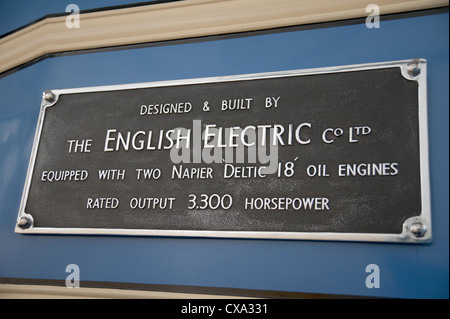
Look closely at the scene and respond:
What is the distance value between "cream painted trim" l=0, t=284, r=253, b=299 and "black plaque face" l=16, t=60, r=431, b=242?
231 mm

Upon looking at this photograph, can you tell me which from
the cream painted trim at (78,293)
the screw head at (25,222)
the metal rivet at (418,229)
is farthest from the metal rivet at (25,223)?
the metal rivet at (418,229)

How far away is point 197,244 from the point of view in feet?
5.32

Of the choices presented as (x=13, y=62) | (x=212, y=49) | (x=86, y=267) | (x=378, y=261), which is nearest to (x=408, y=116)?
(x=378, y=261)

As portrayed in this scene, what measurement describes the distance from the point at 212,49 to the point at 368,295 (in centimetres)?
121

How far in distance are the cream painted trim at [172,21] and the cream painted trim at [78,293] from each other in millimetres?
1149

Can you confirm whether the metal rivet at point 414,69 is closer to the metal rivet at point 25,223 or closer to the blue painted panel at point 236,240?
the blue painted panel at point 236,240

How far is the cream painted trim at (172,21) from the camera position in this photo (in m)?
1.75

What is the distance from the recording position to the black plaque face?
148cm

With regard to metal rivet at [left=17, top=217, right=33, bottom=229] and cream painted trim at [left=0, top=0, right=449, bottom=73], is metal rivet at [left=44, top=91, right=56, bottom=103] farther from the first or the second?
metal rivet at [left=17, top=217, right=33, bottom=229]

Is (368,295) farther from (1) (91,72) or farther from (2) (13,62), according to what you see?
(2) (13,62)

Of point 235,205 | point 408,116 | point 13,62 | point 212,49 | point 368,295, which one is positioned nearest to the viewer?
point 368,295

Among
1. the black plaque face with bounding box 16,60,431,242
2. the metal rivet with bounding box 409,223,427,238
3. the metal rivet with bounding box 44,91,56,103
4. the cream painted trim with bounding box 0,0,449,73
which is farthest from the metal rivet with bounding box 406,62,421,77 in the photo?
the metal rivet with bounding box 44,91,56,103

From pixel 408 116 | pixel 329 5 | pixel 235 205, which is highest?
pixel 329 5

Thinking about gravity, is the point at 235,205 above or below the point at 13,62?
below
